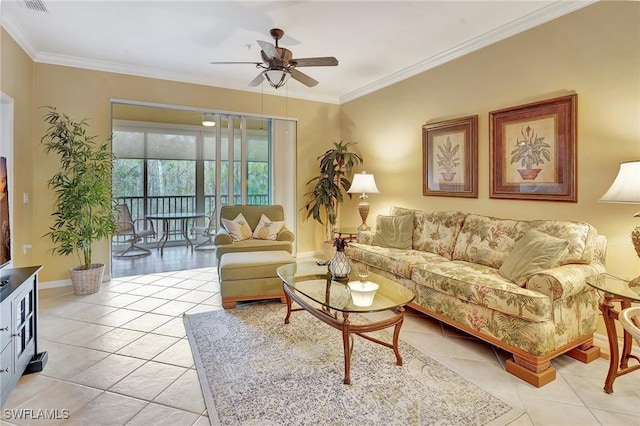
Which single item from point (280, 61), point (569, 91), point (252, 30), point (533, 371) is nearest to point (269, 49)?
point (280, 61)

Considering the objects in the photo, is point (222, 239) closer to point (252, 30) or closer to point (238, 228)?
point (238, 228)

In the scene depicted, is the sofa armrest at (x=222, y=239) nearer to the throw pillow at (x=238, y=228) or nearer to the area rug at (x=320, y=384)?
the throw pillow at (x=238, y=228)

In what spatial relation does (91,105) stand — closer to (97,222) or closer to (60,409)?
(97,222)

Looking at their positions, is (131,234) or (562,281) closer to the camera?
(562,281)

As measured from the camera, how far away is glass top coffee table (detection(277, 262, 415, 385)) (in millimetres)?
2162

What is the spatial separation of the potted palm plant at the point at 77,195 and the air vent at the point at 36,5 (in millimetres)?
1162

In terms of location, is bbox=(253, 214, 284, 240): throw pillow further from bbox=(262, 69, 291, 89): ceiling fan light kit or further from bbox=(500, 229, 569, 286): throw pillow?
bbox=(500, 229, 569, 286): throw pillow

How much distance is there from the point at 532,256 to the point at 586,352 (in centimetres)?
78

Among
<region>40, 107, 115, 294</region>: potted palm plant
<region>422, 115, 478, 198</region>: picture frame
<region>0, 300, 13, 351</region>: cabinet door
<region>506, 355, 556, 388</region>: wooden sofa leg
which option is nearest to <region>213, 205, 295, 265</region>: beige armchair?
<region>40, 107, 115, 294</region>: potted palm plant

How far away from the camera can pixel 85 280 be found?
12.6ft

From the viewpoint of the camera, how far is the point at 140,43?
3.68m

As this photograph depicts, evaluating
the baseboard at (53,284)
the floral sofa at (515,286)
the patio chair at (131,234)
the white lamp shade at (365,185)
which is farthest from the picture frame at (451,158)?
the patio chair at (131,234)

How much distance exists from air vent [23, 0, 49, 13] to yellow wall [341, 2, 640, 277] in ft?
12.9

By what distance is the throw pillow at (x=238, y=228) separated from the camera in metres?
4.47
